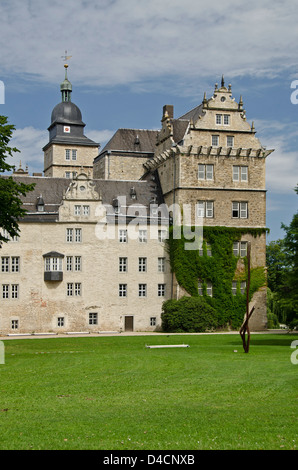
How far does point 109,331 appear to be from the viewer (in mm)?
52656

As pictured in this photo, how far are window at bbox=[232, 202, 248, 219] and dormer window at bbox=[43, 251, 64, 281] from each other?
14.0 metres

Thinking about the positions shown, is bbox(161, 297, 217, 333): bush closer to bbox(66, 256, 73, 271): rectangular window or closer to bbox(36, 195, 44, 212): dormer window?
bbox(66, 256, 73, 271): rectangular window

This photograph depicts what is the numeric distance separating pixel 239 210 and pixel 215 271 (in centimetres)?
546

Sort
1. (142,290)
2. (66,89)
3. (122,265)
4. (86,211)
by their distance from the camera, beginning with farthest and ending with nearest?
(66,89) < (142,290) < (122,265) < (86,211)

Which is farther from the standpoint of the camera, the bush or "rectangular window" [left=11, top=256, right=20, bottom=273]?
the bush

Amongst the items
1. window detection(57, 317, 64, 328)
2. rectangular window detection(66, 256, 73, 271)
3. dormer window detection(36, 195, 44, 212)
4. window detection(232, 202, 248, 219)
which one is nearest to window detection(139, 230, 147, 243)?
rectangular window detection(66, 256, 73, 271)

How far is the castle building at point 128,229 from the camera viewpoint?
51.5 meters

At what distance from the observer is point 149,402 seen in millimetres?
17281

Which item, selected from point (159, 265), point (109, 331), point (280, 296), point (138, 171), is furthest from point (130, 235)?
point (280, 296)

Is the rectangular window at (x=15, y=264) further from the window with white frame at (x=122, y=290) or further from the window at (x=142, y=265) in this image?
the window at (x=142, y=265)

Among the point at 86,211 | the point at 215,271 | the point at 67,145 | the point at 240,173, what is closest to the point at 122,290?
the point at 86,211

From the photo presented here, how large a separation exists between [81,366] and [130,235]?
29.9 metres

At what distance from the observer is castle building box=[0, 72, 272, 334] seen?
169ft

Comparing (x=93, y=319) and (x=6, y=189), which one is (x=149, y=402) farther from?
(x=93, y=319)
